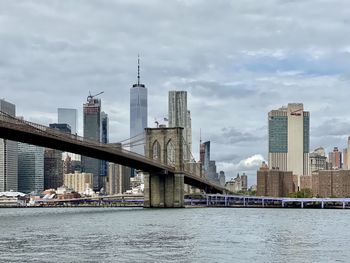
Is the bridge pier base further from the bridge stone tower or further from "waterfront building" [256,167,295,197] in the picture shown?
"waterfront building" [256,167,295,197]

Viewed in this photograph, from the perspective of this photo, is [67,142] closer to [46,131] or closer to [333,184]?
[46,131]

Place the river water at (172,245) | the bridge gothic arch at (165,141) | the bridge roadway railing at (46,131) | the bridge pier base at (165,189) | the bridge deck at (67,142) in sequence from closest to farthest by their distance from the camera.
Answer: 1. the river water at (172,245)
2. the bridge roadway railing at (46,131)
3. the bridge deck at (67,142)
4. the bridge pier base at (165,189)
5. the bridge gothic arch at (165,141)

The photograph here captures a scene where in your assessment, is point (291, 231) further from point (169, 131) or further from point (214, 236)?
point (169, 131)

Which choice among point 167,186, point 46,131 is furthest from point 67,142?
point 167,186

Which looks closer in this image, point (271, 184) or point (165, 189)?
point (165, 189)

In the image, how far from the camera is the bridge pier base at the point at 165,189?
9206 centimetres

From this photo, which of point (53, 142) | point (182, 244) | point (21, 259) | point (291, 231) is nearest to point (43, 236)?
point (182, 244)

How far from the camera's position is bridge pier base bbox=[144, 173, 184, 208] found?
302 feet

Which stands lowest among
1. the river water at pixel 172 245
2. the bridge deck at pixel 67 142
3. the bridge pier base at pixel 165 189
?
the river water at pixel 172 245

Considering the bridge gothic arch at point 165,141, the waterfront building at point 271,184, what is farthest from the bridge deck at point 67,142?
the waterfront building at point 271,184

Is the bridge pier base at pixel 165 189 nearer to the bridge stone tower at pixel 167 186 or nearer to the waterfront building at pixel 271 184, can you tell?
the bridge stone tower at pixel 167 186

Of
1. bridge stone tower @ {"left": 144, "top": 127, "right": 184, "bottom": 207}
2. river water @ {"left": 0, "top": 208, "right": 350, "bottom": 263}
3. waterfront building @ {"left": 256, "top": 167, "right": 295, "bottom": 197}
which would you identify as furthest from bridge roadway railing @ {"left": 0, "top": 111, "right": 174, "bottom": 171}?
waterfront building @ {"left": 256, "top": 167, "right": 295, "bottom": 197}

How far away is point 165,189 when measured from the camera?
304ft

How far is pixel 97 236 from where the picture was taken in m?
39.4
